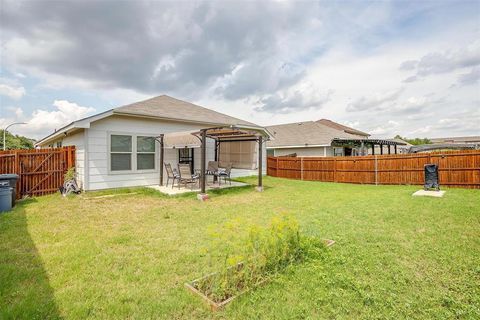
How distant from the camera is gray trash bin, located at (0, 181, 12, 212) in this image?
22.7ft

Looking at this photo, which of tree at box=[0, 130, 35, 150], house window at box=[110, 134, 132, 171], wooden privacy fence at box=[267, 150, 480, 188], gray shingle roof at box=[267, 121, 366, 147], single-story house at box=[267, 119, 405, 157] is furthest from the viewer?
tree at box=[0, 130, 35, 150]

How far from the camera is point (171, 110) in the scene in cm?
1260

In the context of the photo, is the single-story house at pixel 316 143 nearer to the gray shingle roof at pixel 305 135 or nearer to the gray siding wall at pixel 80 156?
the gray shingle roof at pixel 305 135

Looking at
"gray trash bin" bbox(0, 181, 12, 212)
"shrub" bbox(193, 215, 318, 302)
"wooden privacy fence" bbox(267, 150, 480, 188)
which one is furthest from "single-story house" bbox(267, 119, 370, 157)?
"gray trash bin" bbox(0, 181, 12, 212)

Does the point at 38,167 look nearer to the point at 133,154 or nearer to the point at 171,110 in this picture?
the point at 133,154

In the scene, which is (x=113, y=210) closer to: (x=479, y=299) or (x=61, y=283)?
(x=61, y=283)

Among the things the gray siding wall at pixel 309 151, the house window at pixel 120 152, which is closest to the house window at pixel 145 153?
the house window at pixel 120 152

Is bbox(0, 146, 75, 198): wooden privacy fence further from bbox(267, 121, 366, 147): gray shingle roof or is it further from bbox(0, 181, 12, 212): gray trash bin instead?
bbox(267, 121, 366, 147): gray shingle roof

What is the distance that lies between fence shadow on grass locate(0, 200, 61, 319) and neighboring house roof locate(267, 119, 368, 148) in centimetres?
1961

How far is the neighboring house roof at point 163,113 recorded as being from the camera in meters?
9.54

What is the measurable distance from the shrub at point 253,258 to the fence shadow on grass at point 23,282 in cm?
158

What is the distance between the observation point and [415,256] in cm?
379

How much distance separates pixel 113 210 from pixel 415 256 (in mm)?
7170

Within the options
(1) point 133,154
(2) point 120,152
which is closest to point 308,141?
(1) point 133,154
